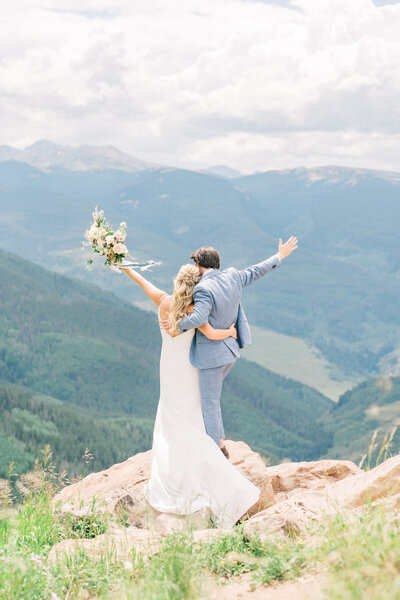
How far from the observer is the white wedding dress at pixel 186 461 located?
25.5ft

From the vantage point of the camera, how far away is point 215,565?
5.61 metres

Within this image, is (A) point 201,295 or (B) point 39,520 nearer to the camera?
(B) point 39,520

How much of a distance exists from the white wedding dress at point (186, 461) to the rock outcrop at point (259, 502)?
0.69 feet

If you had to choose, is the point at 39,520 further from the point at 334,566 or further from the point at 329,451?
the point at 329,451

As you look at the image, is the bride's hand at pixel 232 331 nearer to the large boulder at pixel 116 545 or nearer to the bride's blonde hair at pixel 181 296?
the bride's blonde hair at pixel 181 296

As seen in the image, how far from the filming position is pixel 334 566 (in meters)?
4.71

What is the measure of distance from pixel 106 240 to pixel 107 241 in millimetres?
22

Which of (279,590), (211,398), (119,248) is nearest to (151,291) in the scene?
(119,248)

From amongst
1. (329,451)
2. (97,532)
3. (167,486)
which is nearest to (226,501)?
(167,486)

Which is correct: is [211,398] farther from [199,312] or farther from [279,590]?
[279,590]

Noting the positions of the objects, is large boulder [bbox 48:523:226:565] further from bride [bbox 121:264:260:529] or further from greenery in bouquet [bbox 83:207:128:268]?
greenery in bouquet [bbox 83:207:128:268]

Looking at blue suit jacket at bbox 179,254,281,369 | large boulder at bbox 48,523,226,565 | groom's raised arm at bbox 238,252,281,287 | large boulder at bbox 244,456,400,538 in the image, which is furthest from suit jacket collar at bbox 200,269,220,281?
large boulder at bbox 48,523,226,565

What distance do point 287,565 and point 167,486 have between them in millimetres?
3041

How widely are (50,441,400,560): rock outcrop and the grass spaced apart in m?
0.20
